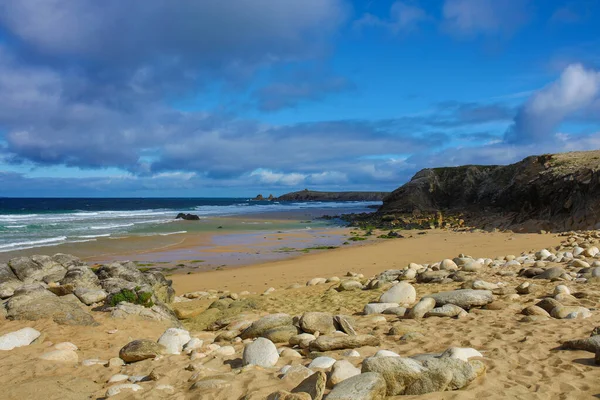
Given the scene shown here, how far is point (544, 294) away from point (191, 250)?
18369 millimetres

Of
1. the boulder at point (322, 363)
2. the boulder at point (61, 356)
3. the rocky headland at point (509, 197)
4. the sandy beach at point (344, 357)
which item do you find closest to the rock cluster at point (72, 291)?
the sandy beach at point (344, 357)

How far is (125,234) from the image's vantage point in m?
30.5

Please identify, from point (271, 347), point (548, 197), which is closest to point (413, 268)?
point (271, 347)

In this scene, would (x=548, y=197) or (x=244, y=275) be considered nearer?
(x=244, y=275)

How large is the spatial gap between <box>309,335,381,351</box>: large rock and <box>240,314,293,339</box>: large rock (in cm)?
151

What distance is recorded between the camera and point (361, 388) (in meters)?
3.85

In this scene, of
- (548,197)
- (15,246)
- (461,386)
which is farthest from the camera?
(548,197)

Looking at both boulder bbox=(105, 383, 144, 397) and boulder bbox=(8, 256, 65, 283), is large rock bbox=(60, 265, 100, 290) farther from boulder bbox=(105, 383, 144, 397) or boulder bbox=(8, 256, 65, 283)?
boulder bbox=(105, 383, 144, 397)

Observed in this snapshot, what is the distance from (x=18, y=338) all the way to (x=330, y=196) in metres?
146

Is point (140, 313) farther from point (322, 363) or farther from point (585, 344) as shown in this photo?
point (585, 344)

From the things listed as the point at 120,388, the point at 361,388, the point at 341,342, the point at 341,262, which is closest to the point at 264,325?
the point at 341,342

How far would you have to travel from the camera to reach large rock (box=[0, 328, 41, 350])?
6371 millimetres

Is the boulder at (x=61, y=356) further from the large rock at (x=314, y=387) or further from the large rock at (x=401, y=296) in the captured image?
the large rock at (x=401, y=296)

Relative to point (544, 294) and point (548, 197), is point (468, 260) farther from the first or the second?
point (548, 197)
